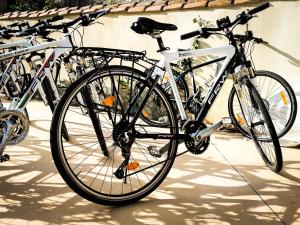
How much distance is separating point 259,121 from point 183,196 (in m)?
1.16

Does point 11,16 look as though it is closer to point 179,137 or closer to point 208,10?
point 208,10

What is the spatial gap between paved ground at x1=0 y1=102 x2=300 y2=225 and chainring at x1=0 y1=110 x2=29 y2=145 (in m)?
0.36

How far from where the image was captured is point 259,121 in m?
3.45

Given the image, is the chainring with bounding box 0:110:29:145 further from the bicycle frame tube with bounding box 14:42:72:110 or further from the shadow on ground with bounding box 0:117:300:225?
the shadow on ground with bounding box 0:117:300:225

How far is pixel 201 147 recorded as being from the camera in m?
3.05

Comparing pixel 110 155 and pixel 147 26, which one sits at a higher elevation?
pixel 147 26

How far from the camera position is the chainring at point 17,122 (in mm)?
3133

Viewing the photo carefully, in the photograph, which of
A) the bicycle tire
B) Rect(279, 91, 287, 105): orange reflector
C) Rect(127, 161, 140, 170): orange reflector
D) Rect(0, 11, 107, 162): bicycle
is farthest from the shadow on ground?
Rect(279, 91, 287, 105): orange reflector

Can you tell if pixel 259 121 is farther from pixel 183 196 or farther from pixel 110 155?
pixel 110 155

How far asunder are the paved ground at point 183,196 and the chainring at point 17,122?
362 millimetres

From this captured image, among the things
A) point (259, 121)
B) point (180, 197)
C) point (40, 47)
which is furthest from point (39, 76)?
point (259, 121)

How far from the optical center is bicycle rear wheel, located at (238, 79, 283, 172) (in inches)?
122

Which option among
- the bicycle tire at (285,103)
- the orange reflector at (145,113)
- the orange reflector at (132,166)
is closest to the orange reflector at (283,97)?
the bicycle tire at (285,103)

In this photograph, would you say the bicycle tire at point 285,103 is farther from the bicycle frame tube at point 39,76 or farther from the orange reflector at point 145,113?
the bicycle frame tube at point 39,76
